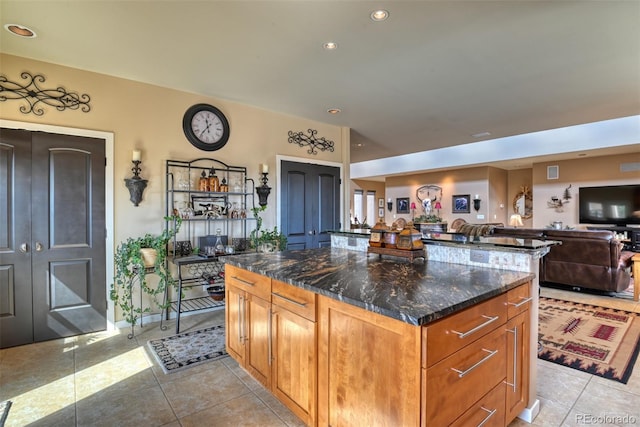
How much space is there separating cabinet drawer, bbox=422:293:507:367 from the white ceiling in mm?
2023

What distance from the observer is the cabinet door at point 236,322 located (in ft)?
7.79

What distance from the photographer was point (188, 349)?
116 inches

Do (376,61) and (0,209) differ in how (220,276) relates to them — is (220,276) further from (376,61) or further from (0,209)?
(376,61)

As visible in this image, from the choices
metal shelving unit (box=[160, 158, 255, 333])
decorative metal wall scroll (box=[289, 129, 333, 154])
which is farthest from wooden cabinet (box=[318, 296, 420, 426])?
decorative metal wall scroll (box=[289, 129, 333, 154])

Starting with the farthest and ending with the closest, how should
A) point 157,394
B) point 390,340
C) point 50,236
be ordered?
1. point 50,236
2. point 157,394
3. point 390,340

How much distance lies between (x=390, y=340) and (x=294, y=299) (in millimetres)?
654

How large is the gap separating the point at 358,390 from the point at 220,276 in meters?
2.62

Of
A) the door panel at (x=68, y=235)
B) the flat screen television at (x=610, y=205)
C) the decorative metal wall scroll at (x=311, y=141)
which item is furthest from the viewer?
the flat screen television at (x=610, y=205)

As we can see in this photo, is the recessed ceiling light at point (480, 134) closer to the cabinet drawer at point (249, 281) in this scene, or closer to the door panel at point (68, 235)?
the cabinet drawer at point (249, 281)

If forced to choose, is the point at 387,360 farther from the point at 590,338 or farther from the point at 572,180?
the point at 572,180

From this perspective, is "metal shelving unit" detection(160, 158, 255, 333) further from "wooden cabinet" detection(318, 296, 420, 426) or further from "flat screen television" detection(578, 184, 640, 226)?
"flat screen television" detection(578, 184, 640, 226)

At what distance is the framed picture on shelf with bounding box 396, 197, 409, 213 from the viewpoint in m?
11.0

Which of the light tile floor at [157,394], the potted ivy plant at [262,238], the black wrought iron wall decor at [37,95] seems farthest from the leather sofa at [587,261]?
the black wrought iron wall decor at [37,95]

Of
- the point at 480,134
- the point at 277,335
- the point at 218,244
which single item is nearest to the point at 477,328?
the point at 277,335
